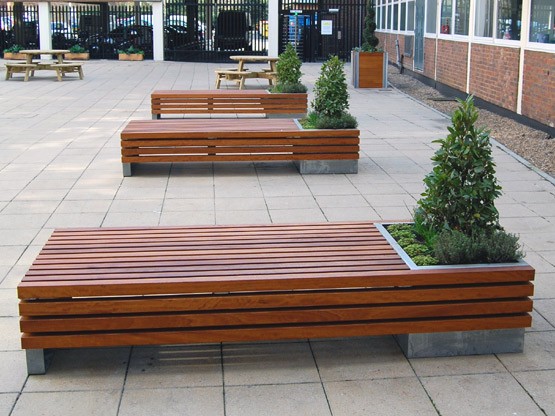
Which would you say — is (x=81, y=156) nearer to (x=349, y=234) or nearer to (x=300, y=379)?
(x=349, y=234)

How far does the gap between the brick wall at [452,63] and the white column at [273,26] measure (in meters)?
13.1

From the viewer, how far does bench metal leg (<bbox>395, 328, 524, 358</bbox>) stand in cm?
454

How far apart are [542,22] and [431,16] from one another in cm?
860

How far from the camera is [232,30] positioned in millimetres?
32719

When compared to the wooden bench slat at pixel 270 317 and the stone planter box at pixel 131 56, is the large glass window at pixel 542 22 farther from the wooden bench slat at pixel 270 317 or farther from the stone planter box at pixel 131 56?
the stone planter box at pixel 131 56

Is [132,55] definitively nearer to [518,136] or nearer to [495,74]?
[495,74]

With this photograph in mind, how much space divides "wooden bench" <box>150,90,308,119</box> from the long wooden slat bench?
29.8ft

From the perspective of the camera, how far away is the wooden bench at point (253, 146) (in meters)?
9.33

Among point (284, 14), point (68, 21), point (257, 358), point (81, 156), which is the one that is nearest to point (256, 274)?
point (257, 358)

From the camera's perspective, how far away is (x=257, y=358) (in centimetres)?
457

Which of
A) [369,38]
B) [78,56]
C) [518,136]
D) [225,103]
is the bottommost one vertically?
[518,136]

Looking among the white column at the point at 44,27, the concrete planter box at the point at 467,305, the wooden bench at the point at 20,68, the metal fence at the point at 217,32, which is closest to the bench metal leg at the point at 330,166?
the concrete planter box at the point at 467,305

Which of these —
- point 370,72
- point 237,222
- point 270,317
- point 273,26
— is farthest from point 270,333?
point 273,26

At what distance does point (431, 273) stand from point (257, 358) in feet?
3.50
